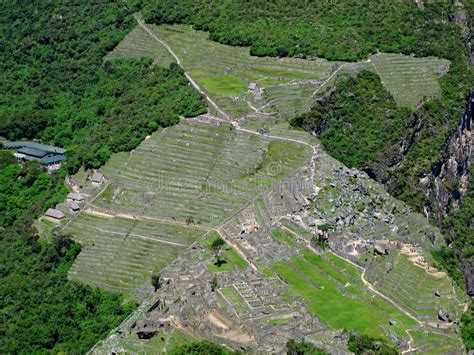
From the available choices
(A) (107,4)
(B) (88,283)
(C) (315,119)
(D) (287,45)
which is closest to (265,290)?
(B) (88,283)

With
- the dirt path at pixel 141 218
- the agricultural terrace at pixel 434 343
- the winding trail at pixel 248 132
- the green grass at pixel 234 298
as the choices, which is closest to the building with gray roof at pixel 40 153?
the winding trail at pixel 248 132

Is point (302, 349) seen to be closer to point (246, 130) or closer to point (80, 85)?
point (246, 130)

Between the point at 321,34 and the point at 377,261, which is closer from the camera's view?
the point at 377,261

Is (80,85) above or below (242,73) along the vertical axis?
Answer: below

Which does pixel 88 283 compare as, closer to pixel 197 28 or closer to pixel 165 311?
pixel 165 311

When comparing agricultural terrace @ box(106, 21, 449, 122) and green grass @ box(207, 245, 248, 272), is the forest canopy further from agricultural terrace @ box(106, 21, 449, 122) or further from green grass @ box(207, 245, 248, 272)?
green grass @ box(207, 245, 248, 272)

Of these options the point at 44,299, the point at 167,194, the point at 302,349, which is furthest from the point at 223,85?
the point at 302,349
